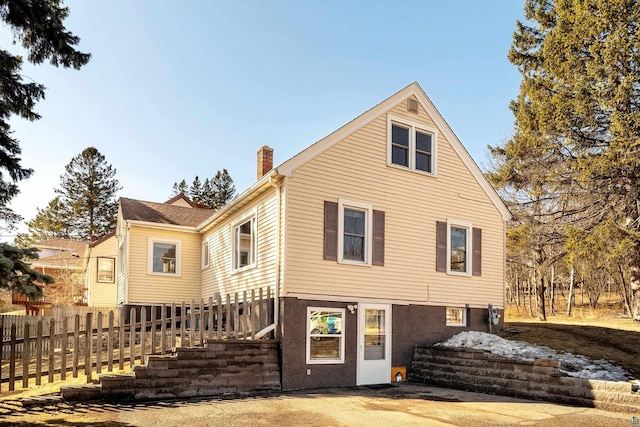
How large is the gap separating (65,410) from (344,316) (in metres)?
6.62

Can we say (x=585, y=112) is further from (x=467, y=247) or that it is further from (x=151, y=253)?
(x=151, y=253)

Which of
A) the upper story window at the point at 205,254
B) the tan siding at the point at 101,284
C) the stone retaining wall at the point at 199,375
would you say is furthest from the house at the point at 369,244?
the tan siding at the point at 101,284

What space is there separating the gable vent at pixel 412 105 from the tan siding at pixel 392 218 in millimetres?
164

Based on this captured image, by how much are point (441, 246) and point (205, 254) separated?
929 centimetres

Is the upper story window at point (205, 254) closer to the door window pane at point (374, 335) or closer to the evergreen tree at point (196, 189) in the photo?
the door window pane at point (374, 335)

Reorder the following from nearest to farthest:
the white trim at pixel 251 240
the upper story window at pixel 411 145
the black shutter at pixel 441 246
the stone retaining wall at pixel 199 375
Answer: the stone retaining wall at pixel 199 375, the white trim at pixel 251 240, the upper story window at pixel 411 145, the black shutter at pixel 441 246

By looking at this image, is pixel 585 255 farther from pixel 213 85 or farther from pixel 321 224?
pixel 213 85

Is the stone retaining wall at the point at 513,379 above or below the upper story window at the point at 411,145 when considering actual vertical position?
below

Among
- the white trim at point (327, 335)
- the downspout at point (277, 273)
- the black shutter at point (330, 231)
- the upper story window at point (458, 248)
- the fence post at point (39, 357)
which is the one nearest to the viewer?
the fence post at point (39, 357)

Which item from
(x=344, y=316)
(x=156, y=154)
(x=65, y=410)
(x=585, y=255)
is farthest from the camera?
(x=156, y=154)

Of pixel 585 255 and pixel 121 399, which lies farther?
pixel 585 255

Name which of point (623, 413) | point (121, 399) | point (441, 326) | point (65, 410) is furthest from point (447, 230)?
point (65, 410)

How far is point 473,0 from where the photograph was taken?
14.8 m

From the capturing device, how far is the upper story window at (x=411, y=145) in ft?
47.1
